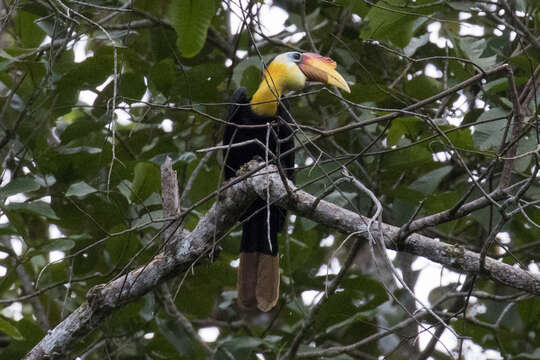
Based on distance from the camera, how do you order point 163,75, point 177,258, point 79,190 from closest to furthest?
point 177,258, point 79,190, point 163,75

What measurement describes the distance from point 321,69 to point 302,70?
19cm

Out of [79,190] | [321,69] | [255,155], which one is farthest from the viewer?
[255,155]

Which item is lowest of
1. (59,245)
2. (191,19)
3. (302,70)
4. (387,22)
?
(59,245)

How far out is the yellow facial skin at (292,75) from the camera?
9.00 feet

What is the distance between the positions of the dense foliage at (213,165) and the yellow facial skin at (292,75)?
9 centimetres

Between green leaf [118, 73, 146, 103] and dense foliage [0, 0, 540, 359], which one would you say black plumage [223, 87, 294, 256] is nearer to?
dense foliage [0, 0, 540, 359]

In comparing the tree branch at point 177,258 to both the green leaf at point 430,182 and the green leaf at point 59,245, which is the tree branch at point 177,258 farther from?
the green leaf at point 430,182

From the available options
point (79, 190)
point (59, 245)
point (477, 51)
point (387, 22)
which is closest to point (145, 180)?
point (79, 190)

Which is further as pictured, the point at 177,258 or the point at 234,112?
the point at 234,112

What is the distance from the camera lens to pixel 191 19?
7.18ft

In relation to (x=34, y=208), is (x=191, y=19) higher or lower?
higher

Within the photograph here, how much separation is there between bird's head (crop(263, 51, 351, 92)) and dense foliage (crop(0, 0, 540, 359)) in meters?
0.10

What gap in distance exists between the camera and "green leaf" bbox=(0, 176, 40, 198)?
254cm

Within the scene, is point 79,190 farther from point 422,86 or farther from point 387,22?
point 422,86
